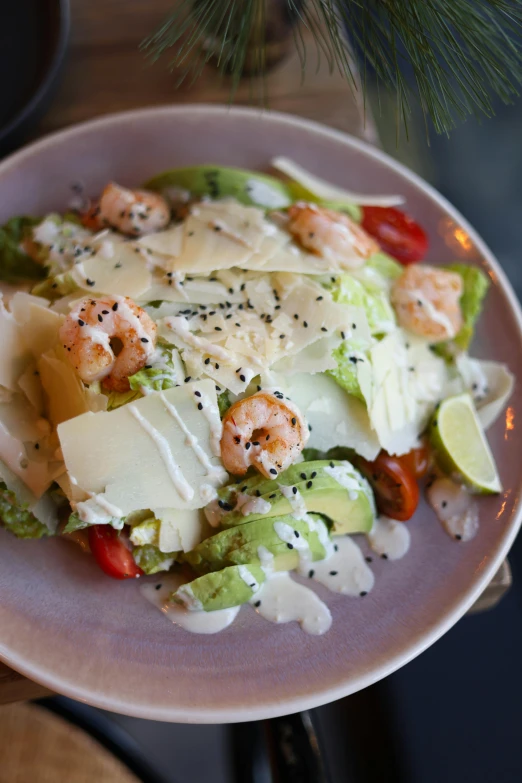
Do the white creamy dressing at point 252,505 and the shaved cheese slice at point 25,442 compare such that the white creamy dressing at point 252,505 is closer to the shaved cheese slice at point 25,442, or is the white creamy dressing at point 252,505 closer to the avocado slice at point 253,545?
the avocado slice at point 253,545

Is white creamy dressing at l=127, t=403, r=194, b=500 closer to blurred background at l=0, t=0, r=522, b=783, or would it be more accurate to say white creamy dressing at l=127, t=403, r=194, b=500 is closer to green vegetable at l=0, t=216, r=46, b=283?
green vegetable at l=0, t=216, r=46, b=283

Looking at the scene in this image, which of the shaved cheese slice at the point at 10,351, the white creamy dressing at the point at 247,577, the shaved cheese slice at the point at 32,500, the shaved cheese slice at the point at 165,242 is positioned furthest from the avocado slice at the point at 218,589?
the shaved cheese slice at the point at 165,242

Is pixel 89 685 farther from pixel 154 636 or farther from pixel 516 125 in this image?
pixel 516 125

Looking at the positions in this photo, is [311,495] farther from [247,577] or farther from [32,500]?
[32,500]

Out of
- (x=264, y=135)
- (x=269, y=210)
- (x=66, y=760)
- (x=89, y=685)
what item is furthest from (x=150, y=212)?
(x=66, y=760)

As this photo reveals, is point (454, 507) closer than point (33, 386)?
No

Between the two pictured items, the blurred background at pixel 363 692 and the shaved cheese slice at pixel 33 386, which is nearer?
the shaved cheese slice at pixel 33 386

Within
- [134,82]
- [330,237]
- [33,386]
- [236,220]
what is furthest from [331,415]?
[134,82]
